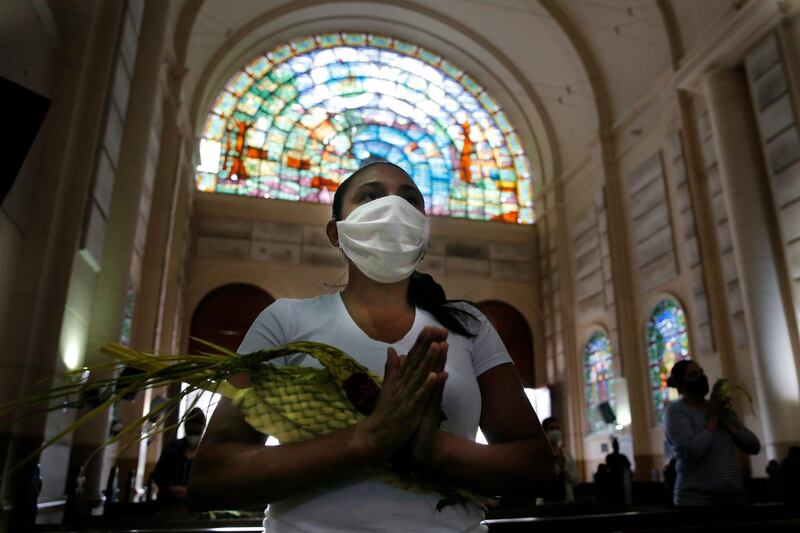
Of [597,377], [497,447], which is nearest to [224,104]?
[597,377]

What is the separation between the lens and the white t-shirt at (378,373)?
2.84 feet

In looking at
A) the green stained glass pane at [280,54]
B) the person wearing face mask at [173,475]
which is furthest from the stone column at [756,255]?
the green stained glass pane at [280,54]

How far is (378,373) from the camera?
979 millimetres

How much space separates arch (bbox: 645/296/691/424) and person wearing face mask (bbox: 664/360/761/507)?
7808mm

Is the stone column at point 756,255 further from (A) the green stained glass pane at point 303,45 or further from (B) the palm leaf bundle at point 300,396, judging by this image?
(A) the green stained glass pane at point 303,45

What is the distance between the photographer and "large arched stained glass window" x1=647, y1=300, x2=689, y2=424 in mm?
10398

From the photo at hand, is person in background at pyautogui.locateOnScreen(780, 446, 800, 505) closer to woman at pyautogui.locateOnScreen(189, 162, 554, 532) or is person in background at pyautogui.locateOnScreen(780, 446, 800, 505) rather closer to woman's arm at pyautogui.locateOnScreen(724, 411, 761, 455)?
woman's arm at pyautogui.locateOnScreen(724, 411, 761, 455)

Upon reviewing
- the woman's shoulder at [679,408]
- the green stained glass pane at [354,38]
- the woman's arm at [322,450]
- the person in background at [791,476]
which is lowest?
the person in background at [791,476]

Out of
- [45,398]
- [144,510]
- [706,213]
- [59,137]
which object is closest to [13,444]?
[144,510]

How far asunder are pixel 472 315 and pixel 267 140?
46.2 ft

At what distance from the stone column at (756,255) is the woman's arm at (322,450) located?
8505 millimetres

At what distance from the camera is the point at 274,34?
1462 centimetres

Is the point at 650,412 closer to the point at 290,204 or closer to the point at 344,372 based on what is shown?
the point at 290,204

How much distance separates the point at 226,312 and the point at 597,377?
8342 mm
